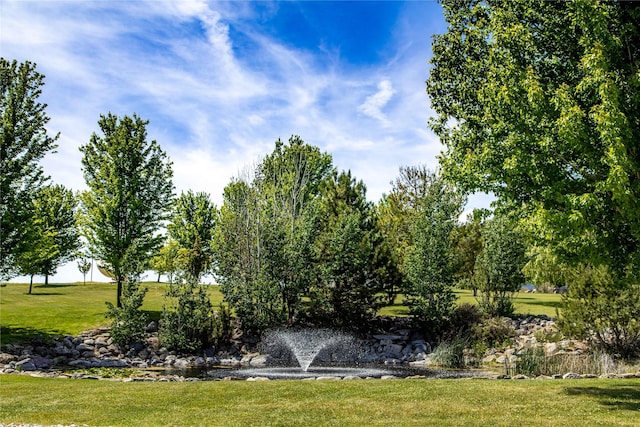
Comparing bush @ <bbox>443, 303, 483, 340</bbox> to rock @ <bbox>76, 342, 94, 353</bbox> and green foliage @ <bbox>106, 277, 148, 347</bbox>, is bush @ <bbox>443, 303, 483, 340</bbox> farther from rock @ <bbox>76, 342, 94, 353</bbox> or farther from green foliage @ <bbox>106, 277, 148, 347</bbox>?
rock @ <bbox>76, 342, 94, 353</bbox>

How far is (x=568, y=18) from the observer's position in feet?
41.5

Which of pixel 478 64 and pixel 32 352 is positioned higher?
pixel 478 64

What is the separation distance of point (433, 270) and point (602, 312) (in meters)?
9.58

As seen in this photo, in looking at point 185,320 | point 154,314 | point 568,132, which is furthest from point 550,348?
point 154,314

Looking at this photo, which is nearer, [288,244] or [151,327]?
[151,327]

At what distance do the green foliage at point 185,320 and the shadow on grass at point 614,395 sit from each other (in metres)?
18.6

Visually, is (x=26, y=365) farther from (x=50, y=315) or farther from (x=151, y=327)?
(x=50, y=315)

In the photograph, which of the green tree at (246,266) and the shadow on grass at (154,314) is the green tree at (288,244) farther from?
the shadow on grass at (154,314)

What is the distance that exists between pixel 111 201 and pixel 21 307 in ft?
28.6

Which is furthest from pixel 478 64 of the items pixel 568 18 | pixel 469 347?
pixel 469 347

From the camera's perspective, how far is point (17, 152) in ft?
87.4

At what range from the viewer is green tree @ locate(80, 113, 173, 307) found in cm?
3212

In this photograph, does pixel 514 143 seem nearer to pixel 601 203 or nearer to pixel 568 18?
pixel 601 203

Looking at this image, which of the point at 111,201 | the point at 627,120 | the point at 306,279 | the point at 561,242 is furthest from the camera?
the point at 111,201
